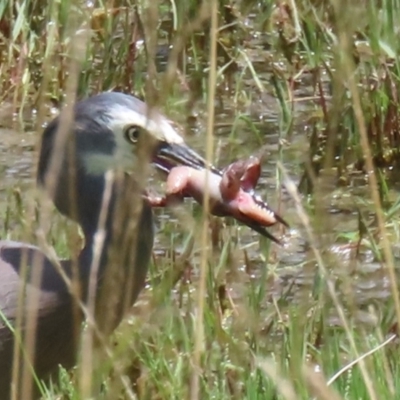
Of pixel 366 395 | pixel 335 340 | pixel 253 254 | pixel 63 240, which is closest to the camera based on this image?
pixel 366 395

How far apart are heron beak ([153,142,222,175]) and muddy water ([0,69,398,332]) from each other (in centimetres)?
28

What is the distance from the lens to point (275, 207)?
3006mm

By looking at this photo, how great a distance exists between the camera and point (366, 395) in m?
1.89

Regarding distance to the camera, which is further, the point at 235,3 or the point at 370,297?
the point at 235,3

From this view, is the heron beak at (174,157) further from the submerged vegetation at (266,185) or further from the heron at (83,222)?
the submerged vegetation at (266,185)

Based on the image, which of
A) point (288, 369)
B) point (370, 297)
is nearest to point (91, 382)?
point (288, 369)

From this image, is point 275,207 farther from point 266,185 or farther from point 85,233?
point 85,233

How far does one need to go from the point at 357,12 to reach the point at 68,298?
1.04 metres

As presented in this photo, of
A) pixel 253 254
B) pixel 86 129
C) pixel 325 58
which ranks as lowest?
pixel 253 254

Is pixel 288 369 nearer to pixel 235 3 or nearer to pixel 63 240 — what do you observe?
pixel 63 240

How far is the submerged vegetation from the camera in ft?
5.04

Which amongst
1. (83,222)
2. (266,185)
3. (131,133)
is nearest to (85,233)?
(83,222)

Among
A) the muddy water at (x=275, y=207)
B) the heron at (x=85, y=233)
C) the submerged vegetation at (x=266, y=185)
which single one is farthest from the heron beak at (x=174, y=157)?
the muddy water at (x=275, y=207)

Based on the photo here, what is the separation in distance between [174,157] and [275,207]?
2.91 feet
